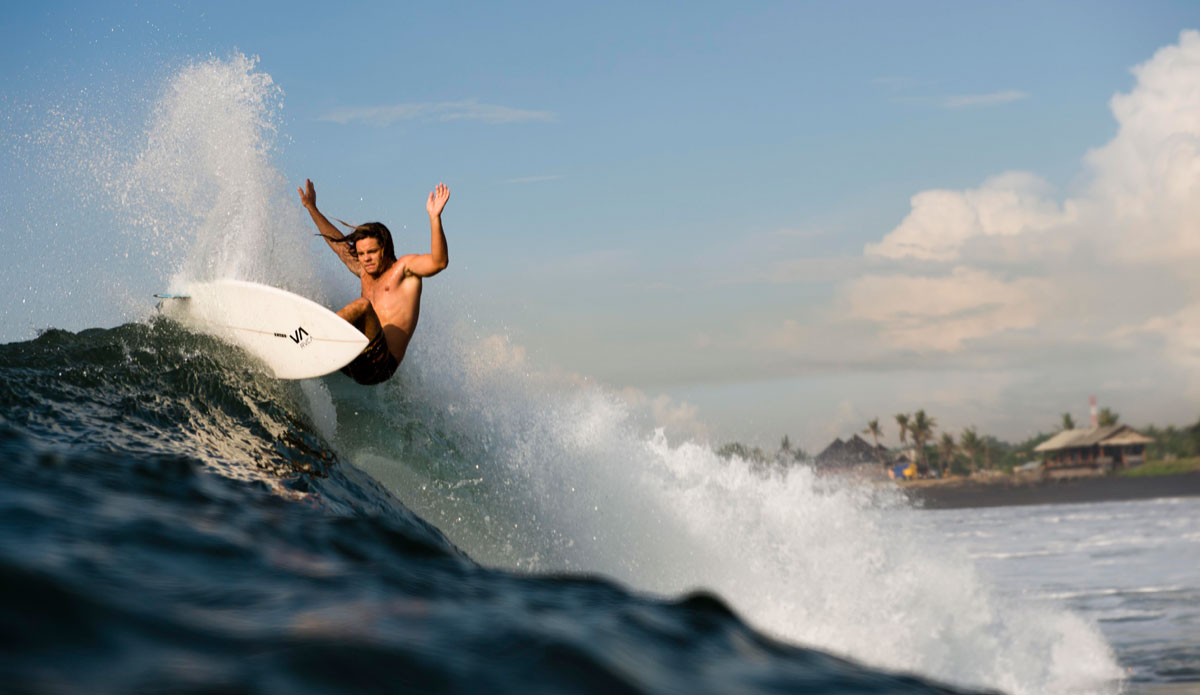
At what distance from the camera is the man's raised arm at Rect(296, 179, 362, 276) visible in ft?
28.2

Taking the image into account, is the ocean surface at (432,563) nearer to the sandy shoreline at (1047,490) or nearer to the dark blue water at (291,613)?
the dark blue water at (291,613)

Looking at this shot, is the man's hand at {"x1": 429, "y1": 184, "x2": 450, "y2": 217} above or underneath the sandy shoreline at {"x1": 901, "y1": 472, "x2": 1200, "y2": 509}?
above

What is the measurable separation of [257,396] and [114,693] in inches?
233

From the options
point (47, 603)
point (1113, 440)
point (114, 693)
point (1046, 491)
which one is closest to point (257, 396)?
point (47, 603)

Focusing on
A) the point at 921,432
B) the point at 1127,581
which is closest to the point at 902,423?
the point at 921,432

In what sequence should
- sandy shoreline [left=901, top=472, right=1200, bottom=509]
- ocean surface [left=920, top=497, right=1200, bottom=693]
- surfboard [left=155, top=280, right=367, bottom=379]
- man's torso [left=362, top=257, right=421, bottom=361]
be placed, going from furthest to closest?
sandy shoreline [left=901, top=472, right=1200, bottom=509] < ocean surface [left=920, top=497, right=1200, bottom=693] < man's torso [left=362, top=257, right=421, bottom=361] < surfboard [left=155, top=280, right=367, bottom=379]

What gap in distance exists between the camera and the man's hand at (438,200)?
25.3 feet

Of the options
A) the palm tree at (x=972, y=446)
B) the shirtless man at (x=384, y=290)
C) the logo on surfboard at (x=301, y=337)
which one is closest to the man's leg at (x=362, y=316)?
the shirtless man at (x=384, y=290)

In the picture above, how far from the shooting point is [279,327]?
7.65 meters

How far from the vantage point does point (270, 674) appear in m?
1.47

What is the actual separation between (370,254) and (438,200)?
962 mm

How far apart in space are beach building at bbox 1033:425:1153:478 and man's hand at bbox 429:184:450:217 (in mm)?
79040

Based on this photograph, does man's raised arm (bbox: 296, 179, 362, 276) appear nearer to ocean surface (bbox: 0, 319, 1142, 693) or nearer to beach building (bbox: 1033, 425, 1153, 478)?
ocean surface (bbox: 0, 319, 1142, 693)

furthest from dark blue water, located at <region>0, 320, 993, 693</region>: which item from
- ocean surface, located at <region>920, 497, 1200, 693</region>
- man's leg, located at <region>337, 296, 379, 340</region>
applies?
ocean surface, located at <region>920, 497, 1200, 693</region>
